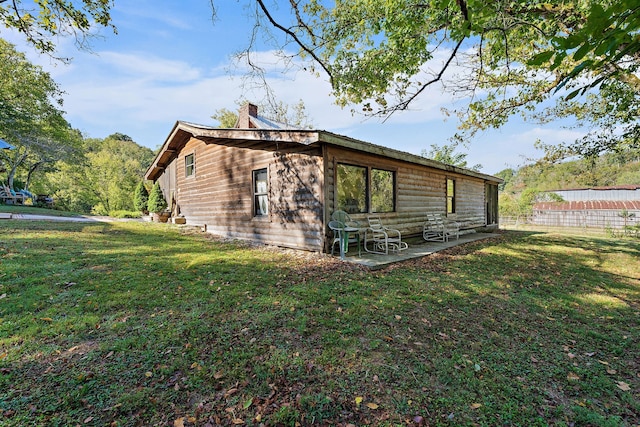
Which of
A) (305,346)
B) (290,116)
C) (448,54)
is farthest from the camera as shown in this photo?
(290,116)

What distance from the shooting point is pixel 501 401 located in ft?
6.88

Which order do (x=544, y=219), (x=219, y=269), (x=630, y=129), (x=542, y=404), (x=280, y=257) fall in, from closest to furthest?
(x=542, y=404)
(x=219, y=269)
(x=280, y=257)
(x=630, y=129)
(x=544, y=219)

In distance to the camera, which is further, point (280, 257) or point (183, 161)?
point (183, 161)

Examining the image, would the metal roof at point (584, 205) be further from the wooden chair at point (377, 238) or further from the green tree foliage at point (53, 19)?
the green tree foliage at point (53, 19)

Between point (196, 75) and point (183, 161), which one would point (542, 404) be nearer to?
point (196, 75)

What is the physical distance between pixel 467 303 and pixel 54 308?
528 cm

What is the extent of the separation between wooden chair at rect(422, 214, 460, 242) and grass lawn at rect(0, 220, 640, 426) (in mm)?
4270

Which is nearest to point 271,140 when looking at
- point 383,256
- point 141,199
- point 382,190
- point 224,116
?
point 382,190

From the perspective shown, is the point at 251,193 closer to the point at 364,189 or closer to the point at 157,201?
the point at 364,189

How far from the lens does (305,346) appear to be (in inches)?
106

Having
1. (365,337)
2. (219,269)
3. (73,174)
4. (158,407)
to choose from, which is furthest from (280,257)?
(73,174)

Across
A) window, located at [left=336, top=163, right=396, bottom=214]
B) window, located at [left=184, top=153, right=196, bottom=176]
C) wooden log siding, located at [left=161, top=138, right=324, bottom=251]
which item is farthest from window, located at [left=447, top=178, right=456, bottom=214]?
window, located at [left=184, top=153, right=196, bottom=176]

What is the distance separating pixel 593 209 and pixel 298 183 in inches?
1128

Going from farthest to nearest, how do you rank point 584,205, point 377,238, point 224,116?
point 224,116 → point 584,205 → point 377,238
